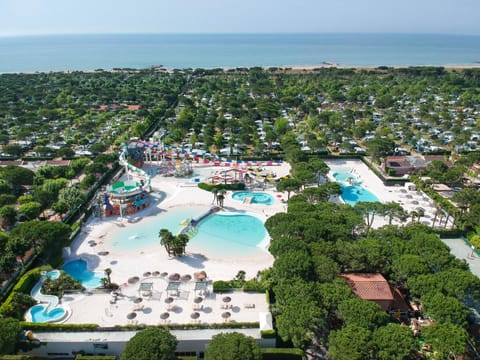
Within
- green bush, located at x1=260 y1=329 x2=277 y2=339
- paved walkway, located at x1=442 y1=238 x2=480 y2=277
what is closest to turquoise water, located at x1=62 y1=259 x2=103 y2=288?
green bush, located at x1=260 y1=329 x2=277 y2=339

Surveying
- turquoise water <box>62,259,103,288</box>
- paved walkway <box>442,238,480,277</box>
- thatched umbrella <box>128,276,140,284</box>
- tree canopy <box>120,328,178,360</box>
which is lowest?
turquoise water <box>62,259,103,288</box>

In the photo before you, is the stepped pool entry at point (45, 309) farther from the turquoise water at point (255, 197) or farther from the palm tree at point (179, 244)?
the turquoise water at point (255, 197)

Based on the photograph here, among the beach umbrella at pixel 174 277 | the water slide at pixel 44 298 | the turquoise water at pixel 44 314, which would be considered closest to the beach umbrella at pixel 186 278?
the beach umbrella at pixel 174 277

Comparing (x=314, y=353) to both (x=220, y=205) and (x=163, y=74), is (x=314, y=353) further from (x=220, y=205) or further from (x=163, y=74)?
(x=163, y=74)

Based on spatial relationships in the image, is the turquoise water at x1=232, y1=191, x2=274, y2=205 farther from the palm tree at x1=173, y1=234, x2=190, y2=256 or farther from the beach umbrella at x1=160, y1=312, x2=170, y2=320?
the beach umbrella at x1=160, y1=312, x2=170, y2=320

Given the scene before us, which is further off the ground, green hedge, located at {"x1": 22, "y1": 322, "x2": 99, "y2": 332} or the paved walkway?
the paved walkway

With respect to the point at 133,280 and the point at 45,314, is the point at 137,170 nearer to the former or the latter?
the point at 133,280

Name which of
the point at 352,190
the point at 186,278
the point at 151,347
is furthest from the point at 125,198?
the point at 352,190
